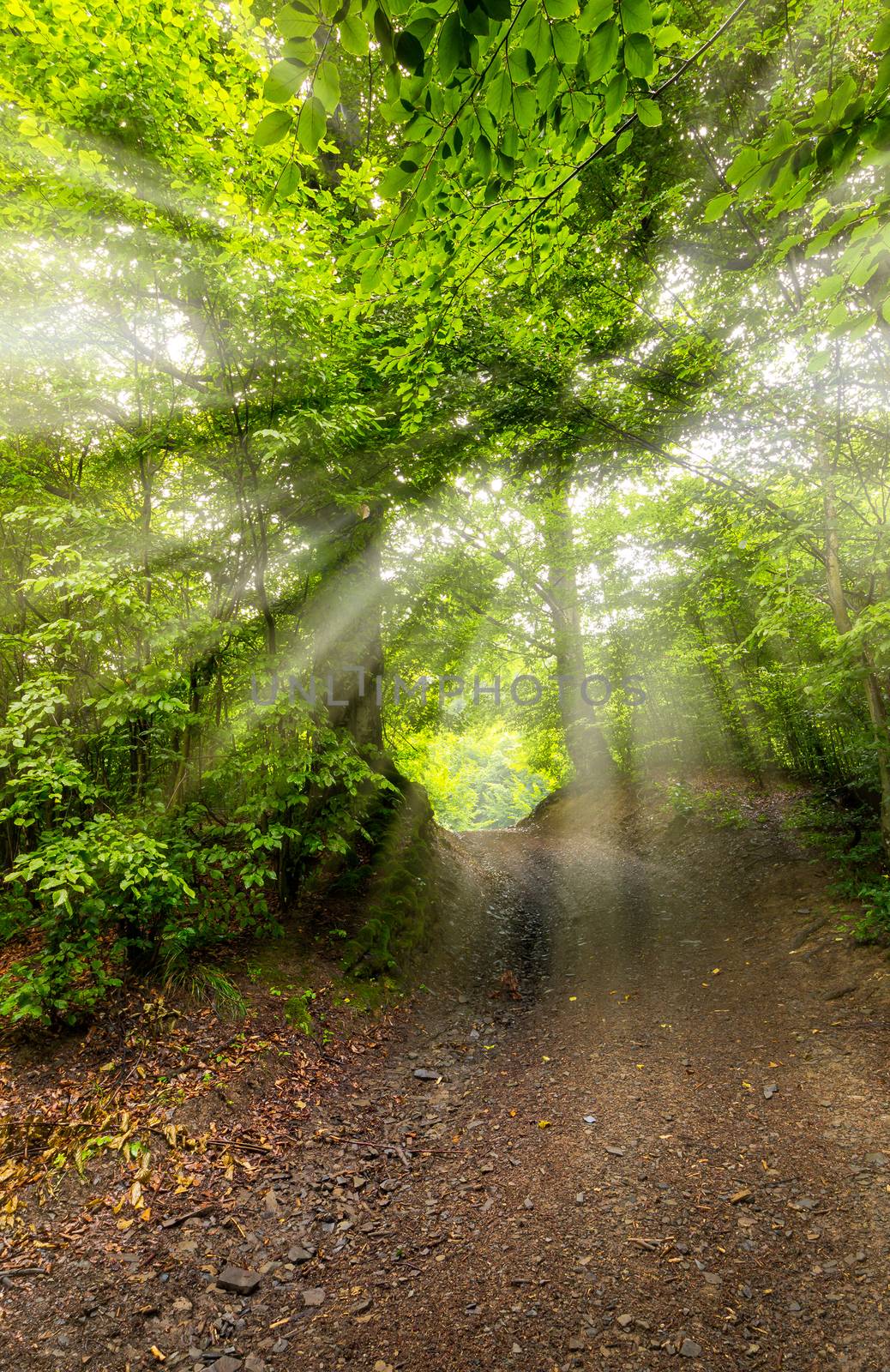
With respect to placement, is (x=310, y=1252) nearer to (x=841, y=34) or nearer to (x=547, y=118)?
(x=547, y=118)

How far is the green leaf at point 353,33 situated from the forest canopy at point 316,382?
16 cm

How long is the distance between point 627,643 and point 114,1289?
1485 centimetres

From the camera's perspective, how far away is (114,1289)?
113 inches

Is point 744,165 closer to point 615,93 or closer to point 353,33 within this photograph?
point 615,93

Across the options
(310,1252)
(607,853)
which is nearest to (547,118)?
(310,1252)

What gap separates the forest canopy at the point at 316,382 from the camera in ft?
9.57

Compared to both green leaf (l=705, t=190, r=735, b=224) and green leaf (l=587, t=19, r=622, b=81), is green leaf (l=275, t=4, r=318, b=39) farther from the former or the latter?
green leaf (l=705, t=190, r=735, b=224)

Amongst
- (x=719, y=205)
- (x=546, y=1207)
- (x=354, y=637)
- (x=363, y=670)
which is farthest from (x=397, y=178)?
(x=363, y=670)

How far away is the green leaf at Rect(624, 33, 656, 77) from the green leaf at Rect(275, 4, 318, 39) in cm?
83

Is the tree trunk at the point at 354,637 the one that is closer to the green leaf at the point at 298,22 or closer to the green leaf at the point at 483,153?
the green leaf at the point at 483,153

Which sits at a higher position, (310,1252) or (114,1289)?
(114,1289)

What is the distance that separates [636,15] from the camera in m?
1.43

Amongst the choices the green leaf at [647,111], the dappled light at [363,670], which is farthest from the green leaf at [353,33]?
the green leaf at [647,111]

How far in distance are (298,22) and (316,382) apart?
471cm
